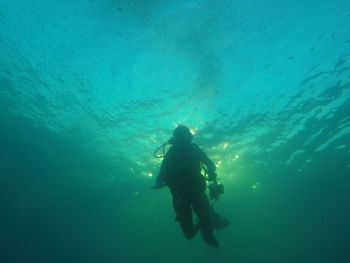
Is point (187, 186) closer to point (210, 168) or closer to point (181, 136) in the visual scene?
point (210, 168)

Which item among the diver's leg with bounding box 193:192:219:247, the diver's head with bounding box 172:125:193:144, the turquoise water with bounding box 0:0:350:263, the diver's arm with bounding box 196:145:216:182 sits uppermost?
the turquoise water with bounding box 0:0:350:263

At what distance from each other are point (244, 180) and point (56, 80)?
25881mm

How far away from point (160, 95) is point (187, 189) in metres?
9.19

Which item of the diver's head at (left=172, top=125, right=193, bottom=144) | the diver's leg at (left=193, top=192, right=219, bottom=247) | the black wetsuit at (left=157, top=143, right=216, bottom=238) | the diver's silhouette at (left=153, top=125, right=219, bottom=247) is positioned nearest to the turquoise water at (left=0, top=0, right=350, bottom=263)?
the diver's head at (left=172, top=125, right=193, bottom=144)

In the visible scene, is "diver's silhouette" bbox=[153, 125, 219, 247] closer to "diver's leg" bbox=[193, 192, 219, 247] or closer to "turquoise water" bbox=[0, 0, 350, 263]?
"diver's leg" bbox=[193, 192, 219, 247]

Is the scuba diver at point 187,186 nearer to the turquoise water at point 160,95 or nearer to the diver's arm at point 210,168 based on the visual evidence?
the diver's arm at point 210,168

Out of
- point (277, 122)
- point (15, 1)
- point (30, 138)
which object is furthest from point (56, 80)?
point (277, 122)

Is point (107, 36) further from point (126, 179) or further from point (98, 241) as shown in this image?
point (98, 241)

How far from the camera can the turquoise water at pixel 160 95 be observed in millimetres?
→ 10164

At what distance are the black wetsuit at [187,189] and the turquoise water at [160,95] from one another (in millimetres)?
6104

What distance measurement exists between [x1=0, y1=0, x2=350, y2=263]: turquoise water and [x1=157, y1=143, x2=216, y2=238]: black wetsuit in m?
6.10

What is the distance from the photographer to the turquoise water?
33.3 ft

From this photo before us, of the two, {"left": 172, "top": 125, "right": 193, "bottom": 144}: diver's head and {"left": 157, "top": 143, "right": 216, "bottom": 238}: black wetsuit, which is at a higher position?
{"left": 172, "top": 125, "right": 193, "bottom": 144}: diver's head

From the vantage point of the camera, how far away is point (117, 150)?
2255cm
